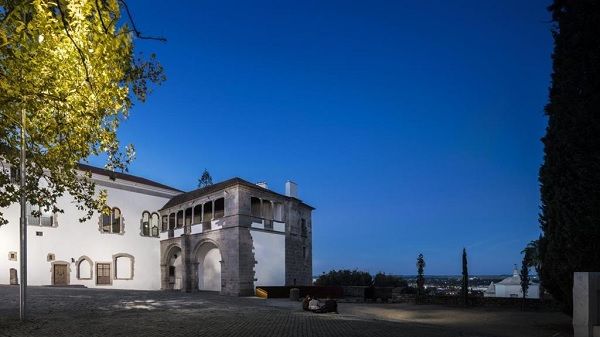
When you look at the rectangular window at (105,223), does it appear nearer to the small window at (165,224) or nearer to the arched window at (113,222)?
the arched window at (113,222)

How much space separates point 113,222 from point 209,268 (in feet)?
27.9

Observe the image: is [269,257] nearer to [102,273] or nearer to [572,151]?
[102,273]

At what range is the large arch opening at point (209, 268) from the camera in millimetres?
35594

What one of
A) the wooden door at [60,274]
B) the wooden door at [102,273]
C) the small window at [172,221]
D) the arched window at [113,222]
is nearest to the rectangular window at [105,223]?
the arched window at [113,222]

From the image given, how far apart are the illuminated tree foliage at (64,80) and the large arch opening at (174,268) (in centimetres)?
2594

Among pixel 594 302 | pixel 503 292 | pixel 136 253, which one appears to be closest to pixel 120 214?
pixel 136 253

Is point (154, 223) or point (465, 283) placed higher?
point (154, 223)

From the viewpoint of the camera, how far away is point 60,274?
33.0 meters

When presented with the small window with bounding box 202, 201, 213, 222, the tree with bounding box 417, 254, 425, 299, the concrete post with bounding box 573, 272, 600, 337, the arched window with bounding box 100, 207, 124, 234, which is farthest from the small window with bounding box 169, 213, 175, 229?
the concrete post with bounding box 573, 272, 600, 337

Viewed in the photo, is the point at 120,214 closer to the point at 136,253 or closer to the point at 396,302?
the point at 136,253

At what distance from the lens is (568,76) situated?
14.3 meters

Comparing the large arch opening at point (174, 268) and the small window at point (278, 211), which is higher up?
the small window at point (278, 211)

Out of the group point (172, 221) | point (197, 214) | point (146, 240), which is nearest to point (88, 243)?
point (146, 240)

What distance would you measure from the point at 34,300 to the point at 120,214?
19.0m
